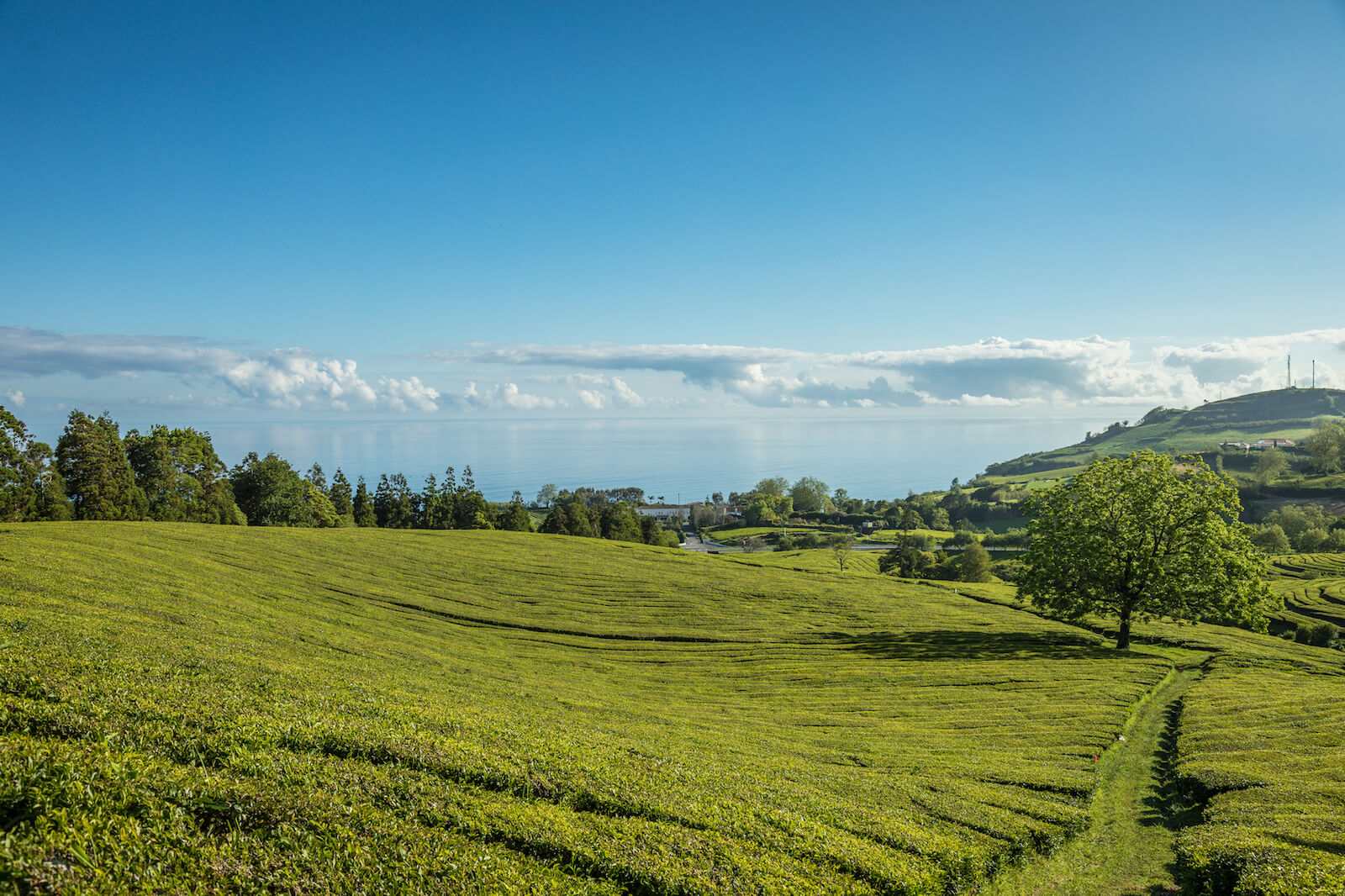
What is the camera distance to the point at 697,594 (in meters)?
60.2

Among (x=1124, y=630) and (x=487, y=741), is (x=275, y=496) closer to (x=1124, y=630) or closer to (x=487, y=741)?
(x=487, y=741)

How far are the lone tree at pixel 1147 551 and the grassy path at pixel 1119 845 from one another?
21864 millimetres

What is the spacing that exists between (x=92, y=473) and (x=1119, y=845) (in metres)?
108

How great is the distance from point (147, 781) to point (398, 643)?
27954mm

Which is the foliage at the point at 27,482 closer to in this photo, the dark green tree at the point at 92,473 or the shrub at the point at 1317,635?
the dark green tree at the point at 92,473

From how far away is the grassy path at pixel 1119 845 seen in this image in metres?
15.6

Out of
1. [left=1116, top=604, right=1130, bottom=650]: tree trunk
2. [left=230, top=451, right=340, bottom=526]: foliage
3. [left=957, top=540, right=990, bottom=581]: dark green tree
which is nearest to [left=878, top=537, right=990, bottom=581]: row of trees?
[left=957, top=540, right=990, bottom=581]: dark green tree

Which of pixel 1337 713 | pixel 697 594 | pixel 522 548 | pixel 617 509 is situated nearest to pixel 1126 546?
pixel 1337 713

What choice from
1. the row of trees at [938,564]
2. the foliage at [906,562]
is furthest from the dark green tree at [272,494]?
the row of trees at [938,564]

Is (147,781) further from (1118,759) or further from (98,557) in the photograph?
(98,557)

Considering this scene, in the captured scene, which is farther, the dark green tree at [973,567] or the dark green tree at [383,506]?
the dark green tree at [383,506]

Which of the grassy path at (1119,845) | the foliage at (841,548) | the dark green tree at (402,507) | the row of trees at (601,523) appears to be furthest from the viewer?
the foliage at (841,548)

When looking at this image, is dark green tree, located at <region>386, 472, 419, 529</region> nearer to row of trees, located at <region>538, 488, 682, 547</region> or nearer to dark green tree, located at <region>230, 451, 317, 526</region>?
dark green tree, located at <region>230, 451, 317, 526</region>

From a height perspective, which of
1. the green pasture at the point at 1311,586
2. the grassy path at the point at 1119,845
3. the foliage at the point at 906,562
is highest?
the grassy path at the point at 1119,845
